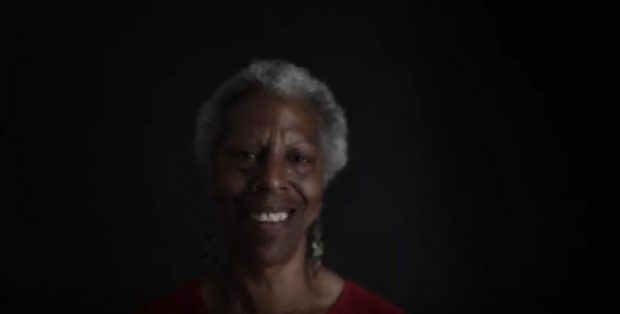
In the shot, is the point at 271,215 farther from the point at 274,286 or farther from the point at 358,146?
the point at 358,146

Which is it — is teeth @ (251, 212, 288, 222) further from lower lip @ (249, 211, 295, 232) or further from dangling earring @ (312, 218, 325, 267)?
dangling earring @ (312, 218, 325, 267)

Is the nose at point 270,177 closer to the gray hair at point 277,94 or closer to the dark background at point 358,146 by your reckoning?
the gray hair at point 277,94

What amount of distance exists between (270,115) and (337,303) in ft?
1.14

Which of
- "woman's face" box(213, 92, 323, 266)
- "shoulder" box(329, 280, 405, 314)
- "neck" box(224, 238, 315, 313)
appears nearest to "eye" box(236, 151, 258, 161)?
"woman's face" box(213, 92, 323, 266)

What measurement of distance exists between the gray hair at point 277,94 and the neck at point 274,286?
0.55 feet

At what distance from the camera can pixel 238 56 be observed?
4.83ft

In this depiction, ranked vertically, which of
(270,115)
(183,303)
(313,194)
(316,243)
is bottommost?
(183,303)

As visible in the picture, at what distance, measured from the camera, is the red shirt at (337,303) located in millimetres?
1251

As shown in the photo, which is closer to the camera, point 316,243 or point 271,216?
point 271,216

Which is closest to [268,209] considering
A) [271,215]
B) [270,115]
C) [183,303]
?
[271,215]

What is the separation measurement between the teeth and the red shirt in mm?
187

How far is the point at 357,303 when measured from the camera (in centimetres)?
126

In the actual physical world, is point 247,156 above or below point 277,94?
below

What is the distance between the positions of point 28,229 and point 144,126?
0.32 metres
